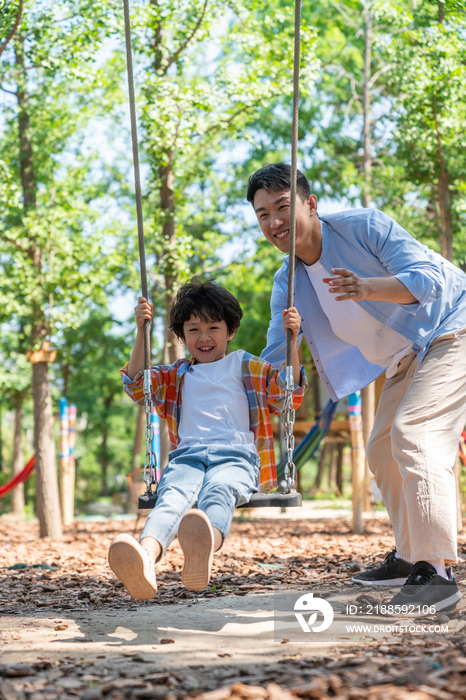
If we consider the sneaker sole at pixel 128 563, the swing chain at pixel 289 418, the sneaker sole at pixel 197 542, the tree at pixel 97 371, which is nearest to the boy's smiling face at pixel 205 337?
the swing chain at pixel 289 418

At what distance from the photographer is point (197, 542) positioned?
246 cm

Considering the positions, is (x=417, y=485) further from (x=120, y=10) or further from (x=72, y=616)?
(x=120, y=10)

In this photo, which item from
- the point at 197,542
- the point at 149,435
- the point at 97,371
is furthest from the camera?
the point at 97,371

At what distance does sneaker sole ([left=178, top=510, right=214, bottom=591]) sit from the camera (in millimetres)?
2451

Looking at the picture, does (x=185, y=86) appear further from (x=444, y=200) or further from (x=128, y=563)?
(x=128, y=563)

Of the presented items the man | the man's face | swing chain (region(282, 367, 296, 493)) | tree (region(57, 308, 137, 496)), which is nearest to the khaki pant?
the man

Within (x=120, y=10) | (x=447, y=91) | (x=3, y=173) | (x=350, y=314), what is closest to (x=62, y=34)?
(x=120, y=10)

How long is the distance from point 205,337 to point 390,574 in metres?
1.50

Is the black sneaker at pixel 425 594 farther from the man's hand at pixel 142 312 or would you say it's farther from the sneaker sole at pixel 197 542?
the man's hand at pixel 142 312

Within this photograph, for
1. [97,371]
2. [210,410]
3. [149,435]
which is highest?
[97,371]

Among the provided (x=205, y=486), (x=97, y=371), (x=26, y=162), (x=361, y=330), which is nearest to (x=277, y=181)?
(x=361, y=330)

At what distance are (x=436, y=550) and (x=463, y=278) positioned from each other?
1.21m

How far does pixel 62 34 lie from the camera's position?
5637mm

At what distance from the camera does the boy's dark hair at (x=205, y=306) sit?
3.41 meters
